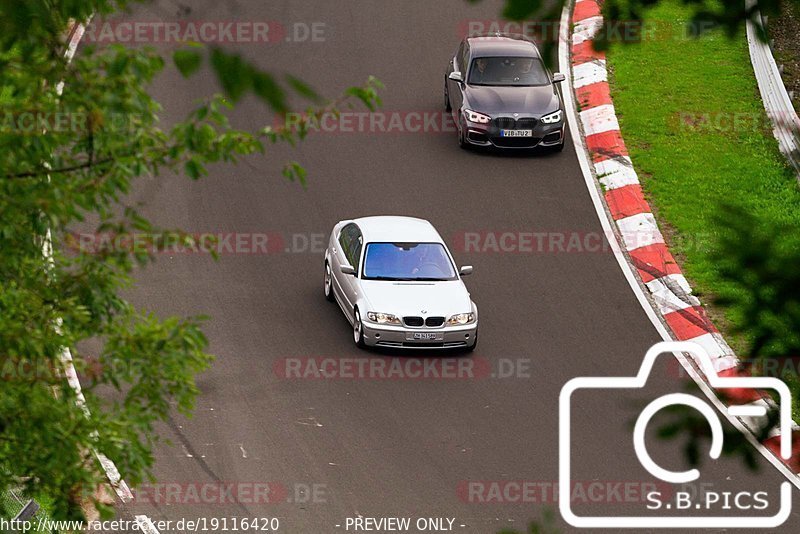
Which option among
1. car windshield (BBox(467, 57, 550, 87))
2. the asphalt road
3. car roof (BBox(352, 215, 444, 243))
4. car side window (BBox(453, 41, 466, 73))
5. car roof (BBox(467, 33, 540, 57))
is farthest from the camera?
car side window (BBox(453, 41, 466, 73))

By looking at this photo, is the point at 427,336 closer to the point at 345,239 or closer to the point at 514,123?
the point at 345,239

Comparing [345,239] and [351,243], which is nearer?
[351,243]

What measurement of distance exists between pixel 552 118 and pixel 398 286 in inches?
223

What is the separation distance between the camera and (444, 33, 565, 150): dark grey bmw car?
20469mm

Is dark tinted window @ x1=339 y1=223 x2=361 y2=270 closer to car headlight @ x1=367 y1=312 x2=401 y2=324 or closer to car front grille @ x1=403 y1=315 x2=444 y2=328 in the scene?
car headlight @ x1=367 y1=312 x2=401 y2=324

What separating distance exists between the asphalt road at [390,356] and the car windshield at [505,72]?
48.1 inches

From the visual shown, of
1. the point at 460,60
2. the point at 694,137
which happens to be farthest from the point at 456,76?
the point at 694,137

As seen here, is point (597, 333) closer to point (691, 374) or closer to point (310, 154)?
point (691, 374)

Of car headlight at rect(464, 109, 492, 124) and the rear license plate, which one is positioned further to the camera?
car headlight at rect(464, 109, 492, 124)

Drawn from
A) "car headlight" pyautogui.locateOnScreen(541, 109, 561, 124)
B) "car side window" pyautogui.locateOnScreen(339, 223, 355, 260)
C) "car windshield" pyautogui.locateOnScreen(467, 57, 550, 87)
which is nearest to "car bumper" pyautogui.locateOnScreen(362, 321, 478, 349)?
"car side window" pyautogui.locateOnScreen(339, 223, 355, 260)

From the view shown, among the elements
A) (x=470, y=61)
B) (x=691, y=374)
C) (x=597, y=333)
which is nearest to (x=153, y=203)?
(x=470, y=61)

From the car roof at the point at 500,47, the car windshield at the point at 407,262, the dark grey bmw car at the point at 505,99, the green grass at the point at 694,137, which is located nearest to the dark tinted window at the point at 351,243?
the car windshield at the point at 407,262

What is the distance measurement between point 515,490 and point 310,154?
952cm

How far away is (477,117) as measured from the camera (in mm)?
20609
